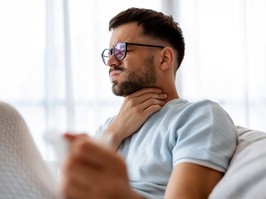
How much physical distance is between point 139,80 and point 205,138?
376 millimetres

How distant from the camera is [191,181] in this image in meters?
0.95

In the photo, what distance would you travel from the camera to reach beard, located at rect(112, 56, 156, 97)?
133 centimetres

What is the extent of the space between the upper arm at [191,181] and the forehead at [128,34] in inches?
20.5

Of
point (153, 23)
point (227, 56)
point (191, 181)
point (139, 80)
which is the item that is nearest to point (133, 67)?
point (139, 80)

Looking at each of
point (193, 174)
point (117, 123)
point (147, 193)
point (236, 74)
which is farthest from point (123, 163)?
point (236, 74)

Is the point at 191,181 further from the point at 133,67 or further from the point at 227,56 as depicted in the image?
the point at 227,56

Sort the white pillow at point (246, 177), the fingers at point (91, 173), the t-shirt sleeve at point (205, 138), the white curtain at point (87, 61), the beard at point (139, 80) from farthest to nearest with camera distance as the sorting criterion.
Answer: the white curtain at point (87, 61) → the beard at point (139, 80) → the t-shirt sleeve at point (205, 138) → the white pillow at point (246, 177) → the fingers at point (91, 173)

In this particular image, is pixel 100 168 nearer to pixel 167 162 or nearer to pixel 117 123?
pixel 167 162

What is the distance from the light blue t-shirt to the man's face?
149 mm

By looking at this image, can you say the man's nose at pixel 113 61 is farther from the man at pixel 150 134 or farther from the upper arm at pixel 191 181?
the upper arm at pixel 191 181

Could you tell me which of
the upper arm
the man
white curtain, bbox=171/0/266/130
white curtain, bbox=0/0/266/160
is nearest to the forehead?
the man

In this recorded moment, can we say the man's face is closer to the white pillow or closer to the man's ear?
the man's ear


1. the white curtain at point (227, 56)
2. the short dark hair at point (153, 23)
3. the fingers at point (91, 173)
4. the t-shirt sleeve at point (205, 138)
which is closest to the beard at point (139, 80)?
the short dark hair at point (153, 23)

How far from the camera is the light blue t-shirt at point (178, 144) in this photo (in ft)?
3.34
